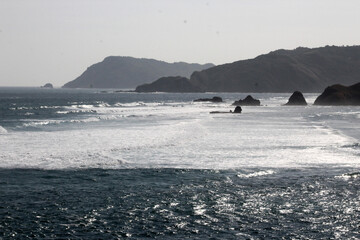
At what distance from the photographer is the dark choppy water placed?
16984mm

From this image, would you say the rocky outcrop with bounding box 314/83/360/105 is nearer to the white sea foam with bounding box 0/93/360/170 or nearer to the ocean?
the white sea foam with bounding box 0/93/360/170

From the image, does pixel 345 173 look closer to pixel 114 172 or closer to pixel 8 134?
pixel 114 172

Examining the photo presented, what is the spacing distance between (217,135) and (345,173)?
22.1 metres

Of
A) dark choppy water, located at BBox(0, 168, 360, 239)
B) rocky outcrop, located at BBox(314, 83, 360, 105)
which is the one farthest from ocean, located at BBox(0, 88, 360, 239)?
rocky outcrop, located at BBox(314, 83, 360, 105)

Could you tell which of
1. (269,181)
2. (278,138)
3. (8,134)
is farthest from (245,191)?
(8,134)

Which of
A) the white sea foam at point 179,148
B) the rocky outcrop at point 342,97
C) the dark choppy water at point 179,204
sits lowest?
the dark choppy water at point 179,204

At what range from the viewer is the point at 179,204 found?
20781 mm

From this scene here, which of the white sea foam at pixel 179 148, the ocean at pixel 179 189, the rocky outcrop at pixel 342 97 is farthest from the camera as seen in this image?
the rocky outcrop at pixel 342 97

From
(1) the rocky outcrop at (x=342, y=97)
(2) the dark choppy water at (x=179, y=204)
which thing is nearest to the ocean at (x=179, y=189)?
(2) the dark choppy water at (x=179, y=204)

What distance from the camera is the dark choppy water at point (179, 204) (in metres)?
17.0

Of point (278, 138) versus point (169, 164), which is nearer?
point (169, 164)

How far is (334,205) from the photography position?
2059 cm

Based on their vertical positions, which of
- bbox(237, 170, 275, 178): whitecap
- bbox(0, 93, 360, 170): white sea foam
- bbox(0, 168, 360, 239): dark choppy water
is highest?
bbox(0, 93, 360, 170): white sea foam

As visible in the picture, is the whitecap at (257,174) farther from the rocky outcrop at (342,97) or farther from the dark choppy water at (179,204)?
the rocky outcrop at (342,97)
